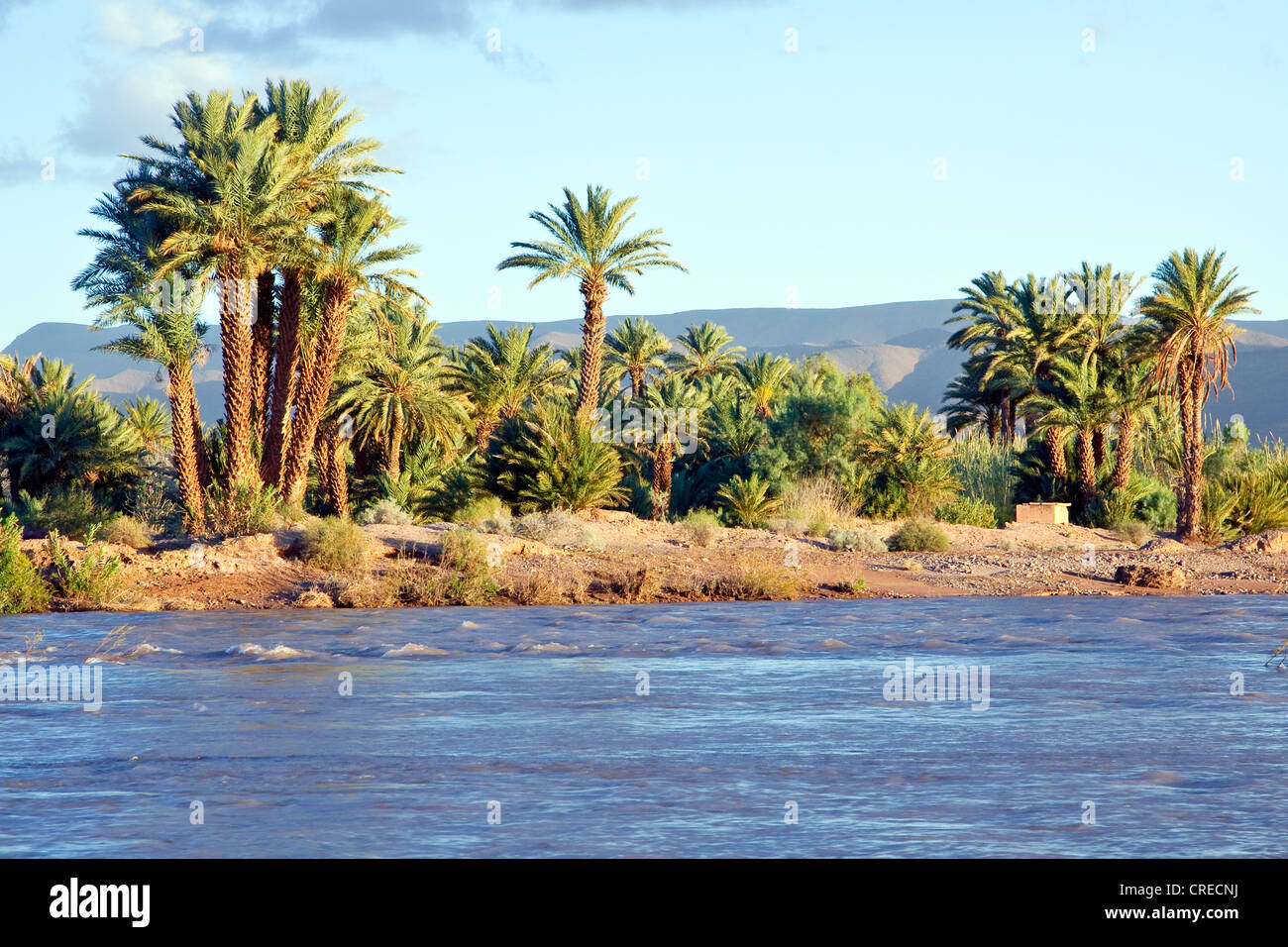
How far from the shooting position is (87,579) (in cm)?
2252

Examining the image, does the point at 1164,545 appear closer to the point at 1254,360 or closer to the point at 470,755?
the point at 470,755

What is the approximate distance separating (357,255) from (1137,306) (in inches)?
787

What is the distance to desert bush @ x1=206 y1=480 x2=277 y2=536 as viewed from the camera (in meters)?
27.7

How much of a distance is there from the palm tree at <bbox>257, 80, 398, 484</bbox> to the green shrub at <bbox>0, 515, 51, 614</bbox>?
34.6ft

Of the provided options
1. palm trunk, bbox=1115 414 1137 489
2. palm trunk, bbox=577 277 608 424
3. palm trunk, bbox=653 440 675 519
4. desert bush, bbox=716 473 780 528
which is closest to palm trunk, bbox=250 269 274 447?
palm trunk, bbox=577 277 608 424

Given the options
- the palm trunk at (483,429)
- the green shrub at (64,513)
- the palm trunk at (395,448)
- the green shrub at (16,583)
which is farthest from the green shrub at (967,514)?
the green shrub at (16,583)

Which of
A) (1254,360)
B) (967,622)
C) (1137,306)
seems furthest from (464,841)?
(1254,360)

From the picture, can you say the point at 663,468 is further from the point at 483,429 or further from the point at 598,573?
the point at 598,573

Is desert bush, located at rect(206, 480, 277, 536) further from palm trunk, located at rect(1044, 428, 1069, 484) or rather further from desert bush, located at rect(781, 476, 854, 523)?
palm trunk, located at rect(1044, 428, 1069, 484)

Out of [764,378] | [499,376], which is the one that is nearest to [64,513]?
[499,376]

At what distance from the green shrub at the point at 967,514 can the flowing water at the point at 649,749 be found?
20.5 m

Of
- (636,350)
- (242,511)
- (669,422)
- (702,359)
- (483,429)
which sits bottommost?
(242,511)

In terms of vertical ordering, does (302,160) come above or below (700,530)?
above

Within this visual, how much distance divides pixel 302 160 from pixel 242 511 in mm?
8610
